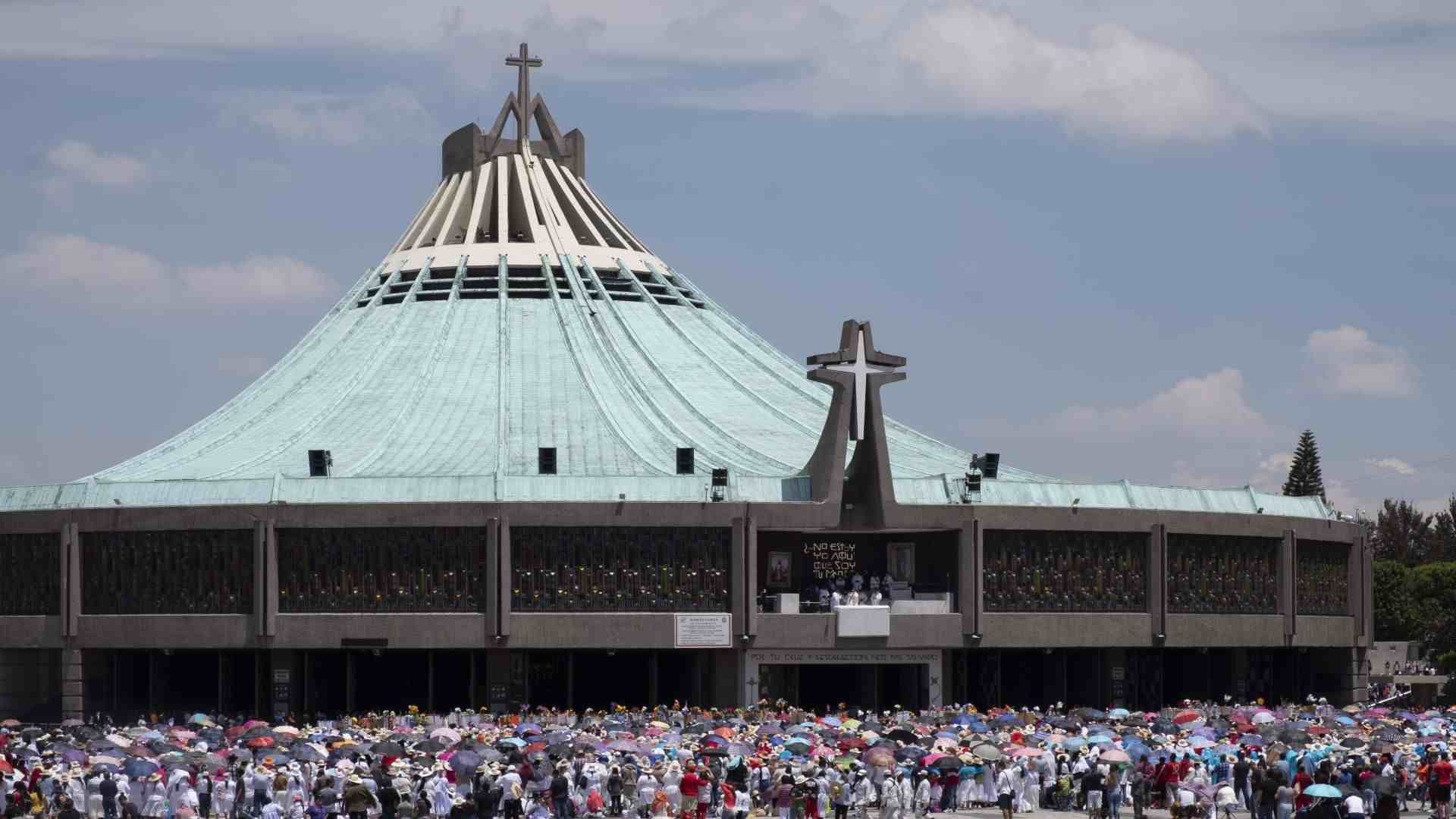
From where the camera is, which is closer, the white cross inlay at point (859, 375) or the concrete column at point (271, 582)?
the concrete column at point (271, 582)

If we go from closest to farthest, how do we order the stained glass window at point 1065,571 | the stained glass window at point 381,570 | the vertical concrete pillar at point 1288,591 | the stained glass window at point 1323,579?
the stained glass window at point 381,570 < the stained glass window at point 1065,571 < the vertical concrete pillar at point 1288,591 < the stained glass window at point 1323,579

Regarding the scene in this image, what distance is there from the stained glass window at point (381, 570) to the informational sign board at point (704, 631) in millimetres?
4889

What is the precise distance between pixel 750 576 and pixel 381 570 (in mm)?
8909

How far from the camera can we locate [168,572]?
217ft

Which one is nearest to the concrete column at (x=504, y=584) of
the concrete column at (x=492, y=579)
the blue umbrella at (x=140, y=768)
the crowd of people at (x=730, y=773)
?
the concrete column at (x=492, y=579)

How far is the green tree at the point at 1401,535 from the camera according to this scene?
125000 mm

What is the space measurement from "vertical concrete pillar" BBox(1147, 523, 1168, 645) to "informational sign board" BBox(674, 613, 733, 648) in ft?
37.6

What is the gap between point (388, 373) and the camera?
252 ft

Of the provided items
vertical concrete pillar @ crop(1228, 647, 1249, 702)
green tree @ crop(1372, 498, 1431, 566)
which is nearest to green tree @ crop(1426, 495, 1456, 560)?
green tree @ crop(1372, 498, 1431, 566)

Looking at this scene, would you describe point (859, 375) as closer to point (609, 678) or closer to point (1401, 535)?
point (609, 678)

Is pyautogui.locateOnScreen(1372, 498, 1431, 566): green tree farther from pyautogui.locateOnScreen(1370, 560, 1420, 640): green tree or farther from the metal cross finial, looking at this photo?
the metal cross finial

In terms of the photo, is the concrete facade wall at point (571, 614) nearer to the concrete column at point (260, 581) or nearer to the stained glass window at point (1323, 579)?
the concrete column at point (260, 581)

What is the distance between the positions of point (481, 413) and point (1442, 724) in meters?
31.1

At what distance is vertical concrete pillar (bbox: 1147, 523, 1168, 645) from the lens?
67938mm
